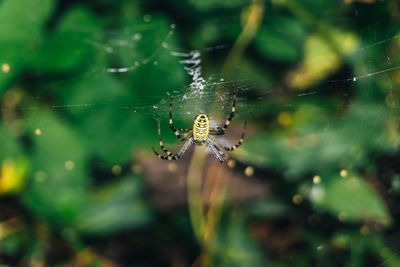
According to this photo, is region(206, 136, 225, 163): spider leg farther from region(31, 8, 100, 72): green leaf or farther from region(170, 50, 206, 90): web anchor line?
region(31, 8, 100, 72): green leaf

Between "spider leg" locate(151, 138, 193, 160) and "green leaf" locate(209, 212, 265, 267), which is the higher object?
"spider leg" locate(151, 138, 193, 160)

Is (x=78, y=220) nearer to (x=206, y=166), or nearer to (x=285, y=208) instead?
(x=206, y=166)

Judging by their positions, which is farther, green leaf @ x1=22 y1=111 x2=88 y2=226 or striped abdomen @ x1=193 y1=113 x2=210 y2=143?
green leaf @ x1=22 y1=111 x2=88 y2=226

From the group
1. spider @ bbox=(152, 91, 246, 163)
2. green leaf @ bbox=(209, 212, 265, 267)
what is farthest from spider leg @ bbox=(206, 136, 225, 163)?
green leaf @ bbox=(209, 212, 265, 267)

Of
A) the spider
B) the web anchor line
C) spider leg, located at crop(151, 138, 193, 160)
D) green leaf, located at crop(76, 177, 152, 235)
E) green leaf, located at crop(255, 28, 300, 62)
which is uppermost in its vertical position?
green leaf, located at crop(255, 28, 300, 62)

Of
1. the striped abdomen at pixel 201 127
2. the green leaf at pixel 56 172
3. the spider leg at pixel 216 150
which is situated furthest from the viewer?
the spider leg at pixel 216 150

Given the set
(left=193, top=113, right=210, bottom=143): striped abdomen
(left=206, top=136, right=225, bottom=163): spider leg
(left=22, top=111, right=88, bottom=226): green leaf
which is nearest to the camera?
(left=193, top=113, right=210, bottom=143): striped abdomen

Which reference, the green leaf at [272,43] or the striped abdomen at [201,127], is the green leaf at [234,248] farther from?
the green leaf at [272,43]

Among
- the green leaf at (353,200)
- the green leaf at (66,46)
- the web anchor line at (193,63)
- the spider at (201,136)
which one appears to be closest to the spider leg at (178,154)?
the spider at (201,136)
